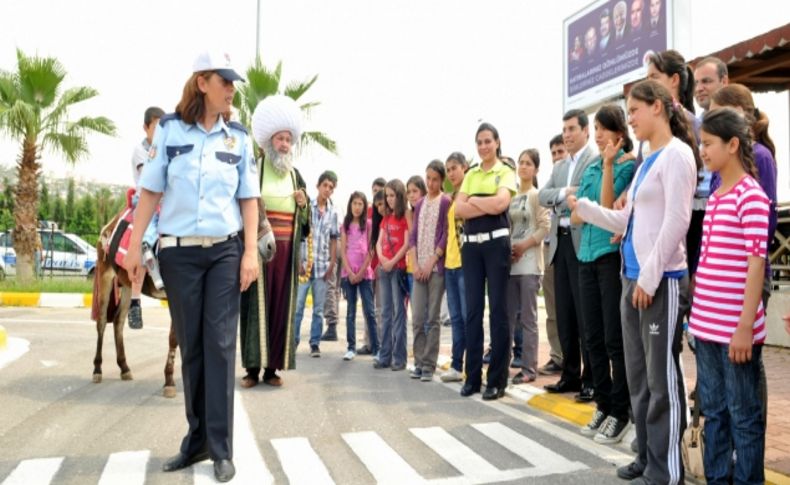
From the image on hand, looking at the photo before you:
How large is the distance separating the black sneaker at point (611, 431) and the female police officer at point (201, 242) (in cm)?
230

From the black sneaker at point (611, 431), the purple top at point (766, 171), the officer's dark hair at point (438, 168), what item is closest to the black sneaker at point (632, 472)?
the black sneaker at point (611, 431)

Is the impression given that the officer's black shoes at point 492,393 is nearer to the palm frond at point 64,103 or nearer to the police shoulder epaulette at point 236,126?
the police shoulder epaulette at point 236,126

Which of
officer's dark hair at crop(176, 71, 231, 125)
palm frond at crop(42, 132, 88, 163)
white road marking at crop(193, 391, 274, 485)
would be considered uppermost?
palm frond at crop(42, 132, 88, 163)

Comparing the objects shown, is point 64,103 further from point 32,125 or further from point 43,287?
point 43,287

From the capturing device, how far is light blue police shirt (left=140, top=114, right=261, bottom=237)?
3.81 metres

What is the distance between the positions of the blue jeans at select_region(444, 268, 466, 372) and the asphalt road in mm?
481

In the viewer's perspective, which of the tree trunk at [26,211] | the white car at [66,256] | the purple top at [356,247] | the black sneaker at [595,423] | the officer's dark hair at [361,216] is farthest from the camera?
the white car at [66,256]

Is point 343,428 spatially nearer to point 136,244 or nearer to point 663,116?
point 136,244

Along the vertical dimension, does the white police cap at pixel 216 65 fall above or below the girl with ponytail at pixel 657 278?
above

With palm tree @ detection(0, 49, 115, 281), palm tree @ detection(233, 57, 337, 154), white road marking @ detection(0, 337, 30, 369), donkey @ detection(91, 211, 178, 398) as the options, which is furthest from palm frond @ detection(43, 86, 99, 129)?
donkey @ detection(91, 211, 178, 398)

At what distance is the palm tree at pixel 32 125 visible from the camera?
17.2m

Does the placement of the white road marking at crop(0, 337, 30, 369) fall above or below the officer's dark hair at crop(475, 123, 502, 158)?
below

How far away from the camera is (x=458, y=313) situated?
277 inches

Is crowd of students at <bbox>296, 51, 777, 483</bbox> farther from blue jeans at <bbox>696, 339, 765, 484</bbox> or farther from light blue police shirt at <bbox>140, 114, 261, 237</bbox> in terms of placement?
light blue police shirt at <bbox>140, 114, 261, 237</bbox>
